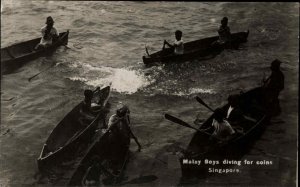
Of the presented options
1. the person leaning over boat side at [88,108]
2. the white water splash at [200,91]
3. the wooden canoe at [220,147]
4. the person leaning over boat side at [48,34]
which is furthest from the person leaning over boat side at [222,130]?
the person leaning over boat side at [48,34]

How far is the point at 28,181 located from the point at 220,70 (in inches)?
296

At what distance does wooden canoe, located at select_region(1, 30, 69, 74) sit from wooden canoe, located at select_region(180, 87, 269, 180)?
7327 millimetres

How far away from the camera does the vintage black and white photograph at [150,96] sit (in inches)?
335

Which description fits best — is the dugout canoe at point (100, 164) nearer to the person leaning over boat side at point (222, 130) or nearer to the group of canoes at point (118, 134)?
the group of canoes at point (118, 134)

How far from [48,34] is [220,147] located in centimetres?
877

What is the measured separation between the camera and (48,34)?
Answer: 14.4 meters

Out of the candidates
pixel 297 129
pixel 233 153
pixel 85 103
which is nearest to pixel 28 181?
pixel 85 103

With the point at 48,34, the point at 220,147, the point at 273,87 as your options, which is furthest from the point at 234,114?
the point at 48,34

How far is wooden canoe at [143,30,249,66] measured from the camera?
1324cm

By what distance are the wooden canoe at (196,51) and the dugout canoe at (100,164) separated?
16.7 feet

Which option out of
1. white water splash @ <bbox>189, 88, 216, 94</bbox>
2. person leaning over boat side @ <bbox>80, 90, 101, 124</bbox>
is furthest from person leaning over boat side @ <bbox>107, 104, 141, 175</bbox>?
white water splash @ <bbox>189, 88, 216, 94</bbox>

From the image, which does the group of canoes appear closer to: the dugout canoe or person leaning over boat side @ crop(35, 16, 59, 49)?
the dugout canoe

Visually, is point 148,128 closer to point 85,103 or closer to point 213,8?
point 85,103

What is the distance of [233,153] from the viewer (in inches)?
341
